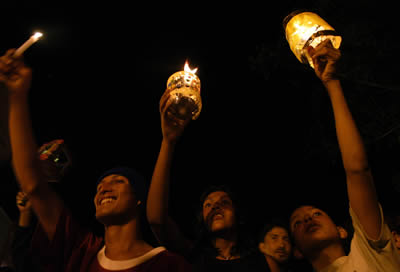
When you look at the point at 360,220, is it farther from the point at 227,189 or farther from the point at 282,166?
the point at 282,166

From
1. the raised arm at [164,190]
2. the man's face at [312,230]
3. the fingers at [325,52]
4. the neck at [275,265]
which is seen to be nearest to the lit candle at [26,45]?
the raised arm at [164,190]

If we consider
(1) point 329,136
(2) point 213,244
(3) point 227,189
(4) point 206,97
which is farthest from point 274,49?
(2) point 213,244

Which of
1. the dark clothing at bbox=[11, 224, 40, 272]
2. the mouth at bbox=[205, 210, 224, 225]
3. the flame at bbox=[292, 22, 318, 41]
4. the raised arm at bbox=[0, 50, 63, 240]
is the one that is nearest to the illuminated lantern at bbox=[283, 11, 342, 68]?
the flame at bbox=[292, 22, 318, 41]

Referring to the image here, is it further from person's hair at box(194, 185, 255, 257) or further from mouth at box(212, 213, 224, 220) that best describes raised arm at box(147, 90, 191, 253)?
mouth at box(212, 213, 224, 220)

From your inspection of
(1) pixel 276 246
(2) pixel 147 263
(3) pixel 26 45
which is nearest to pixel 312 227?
(1) pixel 276 246

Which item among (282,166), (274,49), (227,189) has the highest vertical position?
(274,49)

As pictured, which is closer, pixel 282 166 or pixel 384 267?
pixel 384 267

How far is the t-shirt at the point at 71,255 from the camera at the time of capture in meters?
2.40

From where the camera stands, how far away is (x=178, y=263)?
97.4 inches

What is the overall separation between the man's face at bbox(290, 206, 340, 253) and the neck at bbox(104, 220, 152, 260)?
1.40 metres

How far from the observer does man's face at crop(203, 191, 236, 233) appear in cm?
306

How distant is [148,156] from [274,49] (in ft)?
15.8

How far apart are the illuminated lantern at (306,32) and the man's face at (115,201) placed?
6.21ft

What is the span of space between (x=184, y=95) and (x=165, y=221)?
3.47ft
